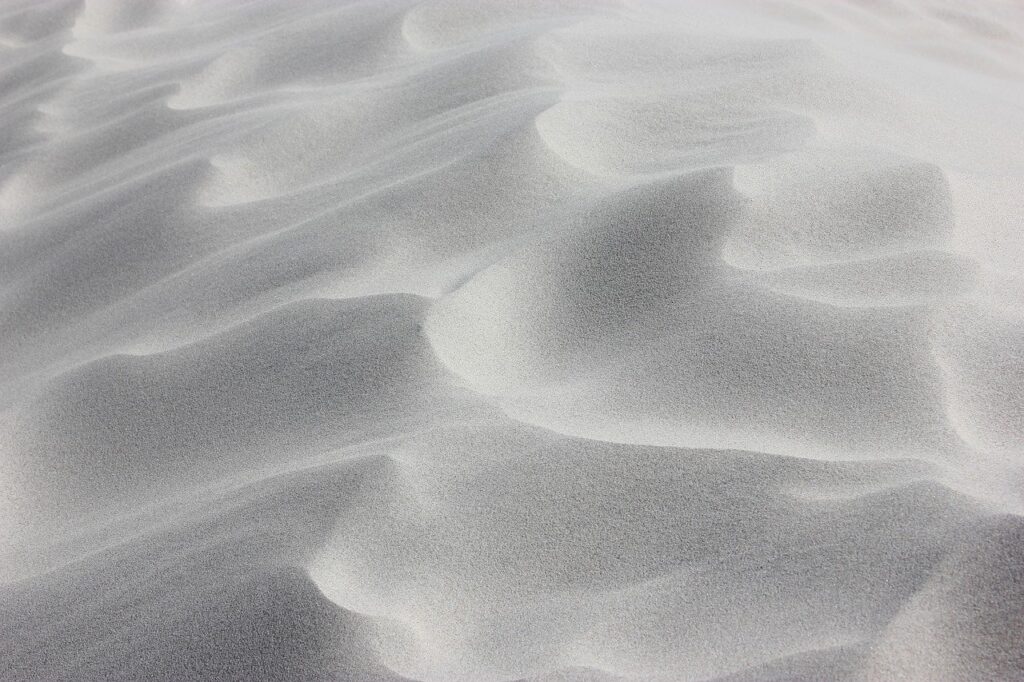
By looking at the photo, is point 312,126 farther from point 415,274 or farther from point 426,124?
point 415,274

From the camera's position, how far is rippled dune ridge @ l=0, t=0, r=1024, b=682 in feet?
2.67

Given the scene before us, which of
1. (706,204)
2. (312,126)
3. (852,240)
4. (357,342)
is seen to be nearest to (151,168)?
(312,126)

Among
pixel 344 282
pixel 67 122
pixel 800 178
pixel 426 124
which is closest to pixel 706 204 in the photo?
pixel 800 178

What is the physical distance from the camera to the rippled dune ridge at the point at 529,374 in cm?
81

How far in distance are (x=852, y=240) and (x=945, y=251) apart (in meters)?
0.11

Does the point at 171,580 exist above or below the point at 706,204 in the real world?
below

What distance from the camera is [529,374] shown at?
1.11 meters

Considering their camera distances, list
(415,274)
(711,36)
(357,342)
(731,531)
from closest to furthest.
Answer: (731,531)
(357,342)
(415,274)
(711,36)

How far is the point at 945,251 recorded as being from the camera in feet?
3.90

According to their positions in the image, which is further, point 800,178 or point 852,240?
point 800,178

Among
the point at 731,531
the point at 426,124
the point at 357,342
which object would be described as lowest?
the point at 731,531

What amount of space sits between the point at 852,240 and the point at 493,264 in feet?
1.44

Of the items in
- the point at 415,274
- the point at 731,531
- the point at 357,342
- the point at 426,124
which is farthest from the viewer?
the point at 426,124

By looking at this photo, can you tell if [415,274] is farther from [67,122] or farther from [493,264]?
[67,122]
